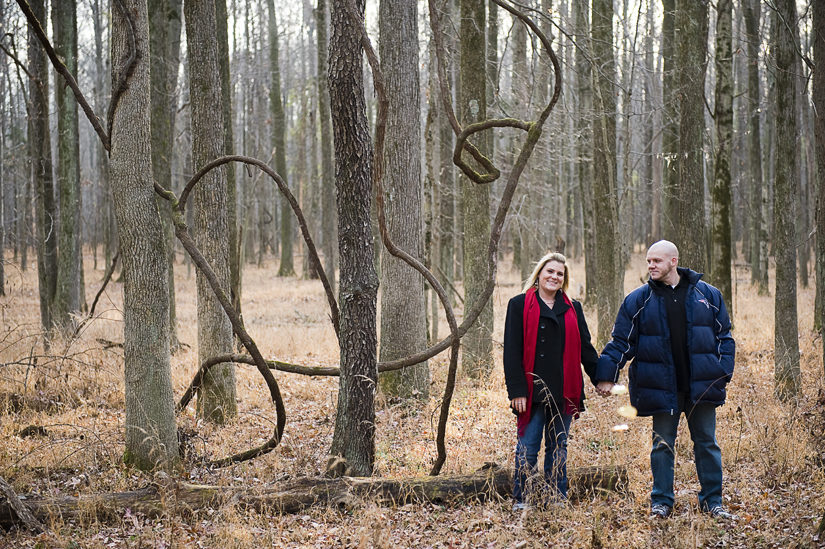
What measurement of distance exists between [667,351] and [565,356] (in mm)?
715

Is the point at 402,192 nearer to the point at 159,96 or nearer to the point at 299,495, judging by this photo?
the point at 299,495

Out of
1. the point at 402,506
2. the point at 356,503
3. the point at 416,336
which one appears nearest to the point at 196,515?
the point at 356,503

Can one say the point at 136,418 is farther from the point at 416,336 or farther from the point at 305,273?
the point at 305,273

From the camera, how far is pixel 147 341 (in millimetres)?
5273

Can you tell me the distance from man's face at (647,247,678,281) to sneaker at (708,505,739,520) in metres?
1.68

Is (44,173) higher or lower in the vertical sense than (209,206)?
higher

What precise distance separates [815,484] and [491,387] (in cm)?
431

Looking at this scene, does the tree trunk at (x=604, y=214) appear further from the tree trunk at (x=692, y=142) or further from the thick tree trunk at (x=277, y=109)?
the thick tree trunk at (x=277, y=109)

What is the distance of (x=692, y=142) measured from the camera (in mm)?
A: 8977

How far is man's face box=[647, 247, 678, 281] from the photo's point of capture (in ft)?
15.1

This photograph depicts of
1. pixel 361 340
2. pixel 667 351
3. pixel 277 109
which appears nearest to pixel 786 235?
pixel 667 351

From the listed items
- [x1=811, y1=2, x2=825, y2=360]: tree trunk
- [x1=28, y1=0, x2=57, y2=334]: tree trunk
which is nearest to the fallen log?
[x1=811, y1=2, x2=825, y2=360]: tree trunk

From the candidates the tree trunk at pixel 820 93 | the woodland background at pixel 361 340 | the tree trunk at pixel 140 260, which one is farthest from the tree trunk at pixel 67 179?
the tree trunk at pixel 820 93

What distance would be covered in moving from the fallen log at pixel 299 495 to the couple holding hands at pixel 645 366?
29 centimetres
